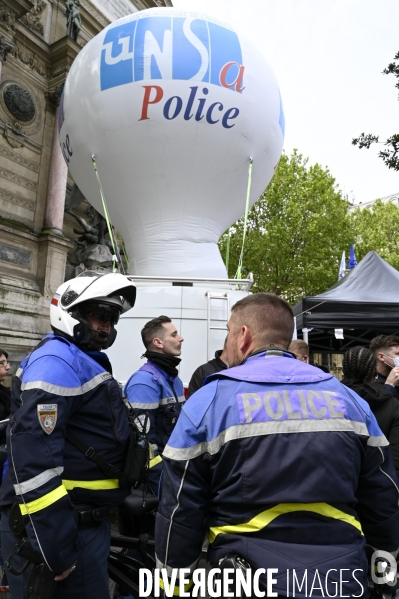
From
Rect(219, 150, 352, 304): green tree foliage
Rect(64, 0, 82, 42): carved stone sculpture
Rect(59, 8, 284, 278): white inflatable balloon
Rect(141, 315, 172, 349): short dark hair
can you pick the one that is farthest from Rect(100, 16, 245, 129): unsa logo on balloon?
Rect(219, 150, 352, 304): green tree foliage

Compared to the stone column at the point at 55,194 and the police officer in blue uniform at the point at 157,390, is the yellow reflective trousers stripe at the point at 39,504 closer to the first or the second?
the police officer in blue uniform at the point at 157,390

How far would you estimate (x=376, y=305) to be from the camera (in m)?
6.90

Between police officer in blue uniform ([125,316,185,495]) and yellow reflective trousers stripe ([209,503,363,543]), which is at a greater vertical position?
police officer in blue uniform ([125,316,185,495])

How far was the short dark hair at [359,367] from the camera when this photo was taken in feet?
9.98

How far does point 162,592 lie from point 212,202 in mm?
5503

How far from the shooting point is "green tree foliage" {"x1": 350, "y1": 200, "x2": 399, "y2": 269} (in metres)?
22.8

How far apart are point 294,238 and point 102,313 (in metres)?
19.5

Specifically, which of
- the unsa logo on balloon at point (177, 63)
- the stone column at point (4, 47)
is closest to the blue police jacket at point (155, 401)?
the unsa logo on balloon at point (177, 63)

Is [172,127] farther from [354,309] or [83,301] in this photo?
[83,301]

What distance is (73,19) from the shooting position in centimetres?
1438

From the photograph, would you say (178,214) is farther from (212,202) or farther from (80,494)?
(80,494)

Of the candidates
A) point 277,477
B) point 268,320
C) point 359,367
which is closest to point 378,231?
point 359,367

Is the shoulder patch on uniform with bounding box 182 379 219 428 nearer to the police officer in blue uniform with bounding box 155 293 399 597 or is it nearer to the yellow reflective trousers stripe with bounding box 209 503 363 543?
the police officer in blue uniform with bounding box 155 293 399 597

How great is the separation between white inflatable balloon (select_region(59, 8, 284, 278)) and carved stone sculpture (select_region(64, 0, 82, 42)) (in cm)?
961
